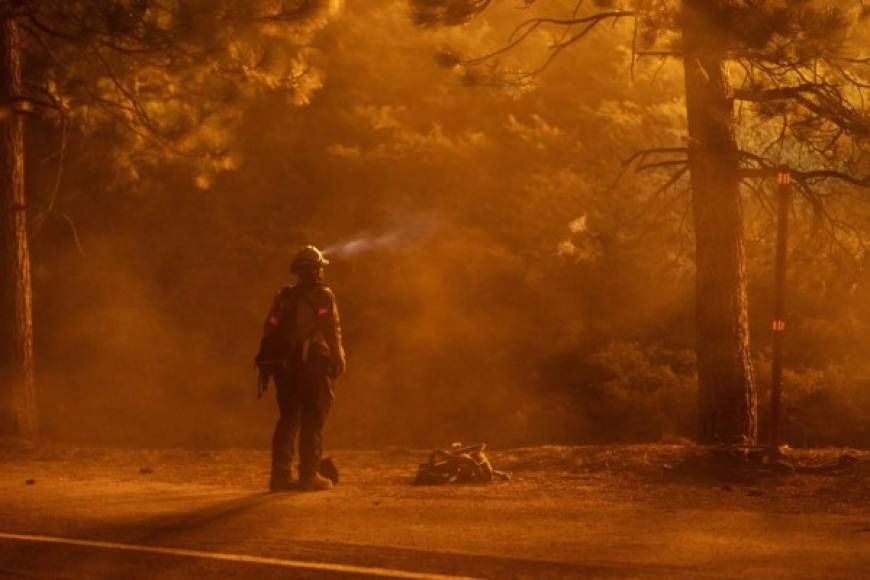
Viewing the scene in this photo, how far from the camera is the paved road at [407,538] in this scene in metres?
7.68

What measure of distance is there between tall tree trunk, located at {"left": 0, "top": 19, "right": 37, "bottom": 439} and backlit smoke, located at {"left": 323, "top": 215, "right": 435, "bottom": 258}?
648cm

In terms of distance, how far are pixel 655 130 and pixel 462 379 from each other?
5.85m

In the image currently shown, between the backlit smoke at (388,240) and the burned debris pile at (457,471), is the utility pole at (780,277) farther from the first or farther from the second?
the backlit smoke at (388,240)

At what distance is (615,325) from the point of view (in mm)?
20422

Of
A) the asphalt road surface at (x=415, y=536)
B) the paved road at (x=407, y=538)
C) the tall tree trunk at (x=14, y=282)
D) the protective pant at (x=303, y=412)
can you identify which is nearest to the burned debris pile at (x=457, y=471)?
the asphalt road surface at (x=415, y=536)

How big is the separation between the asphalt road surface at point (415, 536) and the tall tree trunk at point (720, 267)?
2119 mm

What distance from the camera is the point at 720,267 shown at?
42.0ft

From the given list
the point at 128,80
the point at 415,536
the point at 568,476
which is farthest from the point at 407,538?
the point at 128,80

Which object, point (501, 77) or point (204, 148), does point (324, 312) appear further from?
point (204, 148)

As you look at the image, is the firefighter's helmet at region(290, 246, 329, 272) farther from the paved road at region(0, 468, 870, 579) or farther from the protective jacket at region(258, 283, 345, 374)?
the paved road at region(0, 468, 870, 579)

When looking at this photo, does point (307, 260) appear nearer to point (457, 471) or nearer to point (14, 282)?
point (457, 471)

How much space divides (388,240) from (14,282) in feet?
24.7

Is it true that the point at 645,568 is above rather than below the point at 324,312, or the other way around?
below

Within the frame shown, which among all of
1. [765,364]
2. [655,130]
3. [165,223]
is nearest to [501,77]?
[765,364]
